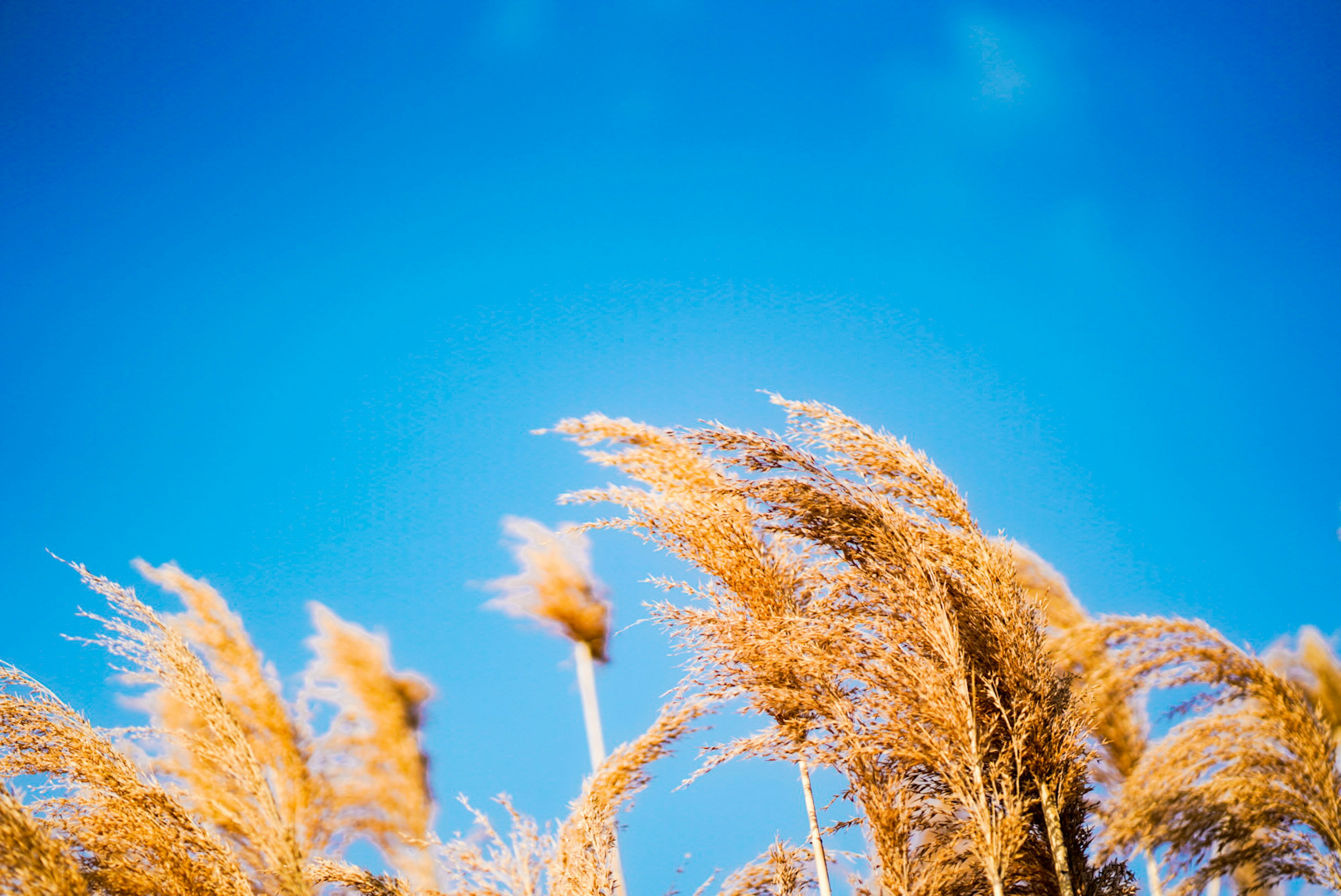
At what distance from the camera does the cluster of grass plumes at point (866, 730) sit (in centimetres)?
365

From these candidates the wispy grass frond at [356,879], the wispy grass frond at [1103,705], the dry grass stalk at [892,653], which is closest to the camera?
the dry grass stalk at [892,653]

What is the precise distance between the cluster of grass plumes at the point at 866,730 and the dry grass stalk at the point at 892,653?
0.5 inches

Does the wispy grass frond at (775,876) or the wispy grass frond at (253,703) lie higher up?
the wispy grass frond at (253,703)

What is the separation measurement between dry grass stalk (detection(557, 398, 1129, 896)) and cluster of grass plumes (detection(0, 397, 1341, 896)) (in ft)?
0.04

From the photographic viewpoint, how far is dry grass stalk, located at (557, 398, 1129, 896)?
364cm

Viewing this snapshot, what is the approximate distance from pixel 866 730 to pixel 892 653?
391 millimetres

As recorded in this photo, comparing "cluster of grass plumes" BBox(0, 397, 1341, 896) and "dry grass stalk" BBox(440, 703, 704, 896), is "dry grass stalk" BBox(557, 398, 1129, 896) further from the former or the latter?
"dry grass stalk" BBox(440, 703, 704, 896)

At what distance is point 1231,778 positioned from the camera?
3.66 m

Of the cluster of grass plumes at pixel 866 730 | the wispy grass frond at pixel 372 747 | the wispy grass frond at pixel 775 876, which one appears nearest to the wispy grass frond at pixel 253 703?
the wispy grass frond at pixel 372 747

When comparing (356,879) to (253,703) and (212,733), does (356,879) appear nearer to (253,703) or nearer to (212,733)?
(212,733)

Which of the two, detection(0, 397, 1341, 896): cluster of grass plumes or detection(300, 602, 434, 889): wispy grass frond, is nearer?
detection(0, 397, 1341, 896): cluster of grass plumes

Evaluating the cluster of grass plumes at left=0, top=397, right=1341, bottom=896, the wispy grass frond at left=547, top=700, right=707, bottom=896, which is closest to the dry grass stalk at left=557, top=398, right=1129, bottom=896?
the cluster of grass plumes at left=0, top=397, right=1341, bottom=896

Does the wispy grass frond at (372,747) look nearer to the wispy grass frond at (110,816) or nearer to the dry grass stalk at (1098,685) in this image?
the wispy grass frond at (110,816)

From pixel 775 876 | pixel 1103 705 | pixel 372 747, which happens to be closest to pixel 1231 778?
pixel 1103 705
